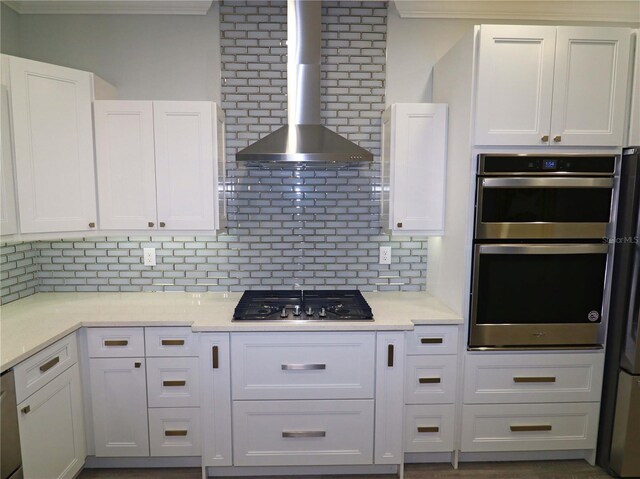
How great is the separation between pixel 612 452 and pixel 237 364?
7.39ft

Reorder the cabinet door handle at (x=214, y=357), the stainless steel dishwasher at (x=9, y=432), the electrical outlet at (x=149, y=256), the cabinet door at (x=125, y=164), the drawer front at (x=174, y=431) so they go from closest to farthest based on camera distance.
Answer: the stainless steel dishwasher at (x=9, y=432)
the cabinet door handle at (x=214, y=357)
the drawer front at (x=174, y=431)
the cabinet door at (x=125, y=164)
the electrical outlet at (x=149, y=256)

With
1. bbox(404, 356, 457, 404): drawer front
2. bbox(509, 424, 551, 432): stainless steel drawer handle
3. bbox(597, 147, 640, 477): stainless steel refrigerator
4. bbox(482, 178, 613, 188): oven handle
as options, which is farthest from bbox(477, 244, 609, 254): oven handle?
bbox(509, 424, 551, 432): stainless steel drawer handle

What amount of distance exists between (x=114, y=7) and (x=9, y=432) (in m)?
2.58

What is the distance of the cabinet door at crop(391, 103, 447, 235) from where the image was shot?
247 cm

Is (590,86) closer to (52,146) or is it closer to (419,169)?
(419,169)

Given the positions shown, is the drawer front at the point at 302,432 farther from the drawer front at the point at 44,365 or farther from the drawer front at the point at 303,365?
the drawer front at the point at 44,365

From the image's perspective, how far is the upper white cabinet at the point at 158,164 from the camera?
2.42 m

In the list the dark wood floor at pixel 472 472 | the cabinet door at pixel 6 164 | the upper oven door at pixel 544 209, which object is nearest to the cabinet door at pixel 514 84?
the upper oven door at pixel 544 209

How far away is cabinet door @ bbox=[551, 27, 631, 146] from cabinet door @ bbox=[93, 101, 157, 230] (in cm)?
239

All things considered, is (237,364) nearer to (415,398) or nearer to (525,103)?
(415,398)

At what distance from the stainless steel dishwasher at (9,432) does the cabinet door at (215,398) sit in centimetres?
84

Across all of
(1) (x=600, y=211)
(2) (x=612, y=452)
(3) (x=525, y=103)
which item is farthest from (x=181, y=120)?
(2) (x=612, y=452)

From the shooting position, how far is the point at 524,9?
8.77 ft

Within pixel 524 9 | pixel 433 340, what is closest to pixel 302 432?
pixel 433 340
